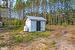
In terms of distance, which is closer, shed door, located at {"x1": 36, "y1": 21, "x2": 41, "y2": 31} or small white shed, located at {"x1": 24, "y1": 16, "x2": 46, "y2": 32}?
small white shed, located at {"x1": 24, "y1": 16, "x2": 46, "y2": 32}

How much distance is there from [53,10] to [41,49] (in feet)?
95.1

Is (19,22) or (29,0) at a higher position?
(29,0)

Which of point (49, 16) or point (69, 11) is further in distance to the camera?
point (69, 11)

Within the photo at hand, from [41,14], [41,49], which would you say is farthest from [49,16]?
[41,49]

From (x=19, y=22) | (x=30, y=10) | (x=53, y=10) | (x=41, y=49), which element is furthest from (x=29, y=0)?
(x=41, y=49)

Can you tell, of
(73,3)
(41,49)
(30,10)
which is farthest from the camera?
(73,3)

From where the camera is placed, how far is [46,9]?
38688 millimetres

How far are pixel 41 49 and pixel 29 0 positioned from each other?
2817 centimetres

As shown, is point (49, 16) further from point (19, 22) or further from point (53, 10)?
point (19, 22)

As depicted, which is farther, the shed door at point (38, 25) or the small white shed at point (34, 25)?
the shed door at point (38, 25)

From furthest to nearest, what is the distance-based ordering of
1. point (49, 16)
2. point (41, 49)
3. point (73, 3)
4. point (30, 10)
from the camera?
point (73, 3)
point (30, 10)
point (49, 16)
point (41, 49)

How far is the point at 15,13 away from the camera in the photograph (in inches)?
1465

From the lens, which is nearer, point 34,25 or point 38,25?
point 34,25

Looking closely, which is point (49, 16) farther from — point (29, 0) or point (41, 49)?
point (41, 49)
